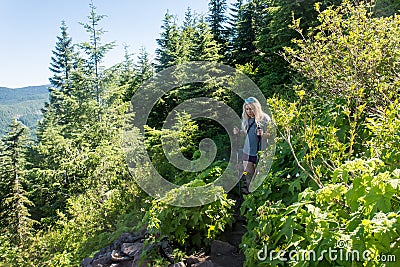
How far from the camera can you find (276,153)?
3.22 meters

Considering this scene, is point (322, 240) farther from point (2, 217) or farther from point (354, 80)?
point (2, 217)

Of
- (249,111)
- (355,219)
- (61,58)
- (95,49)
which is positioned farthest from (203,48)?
(61,58)

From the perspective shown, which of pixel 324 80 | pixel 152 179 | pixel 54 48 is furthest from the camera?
pixel 54 48

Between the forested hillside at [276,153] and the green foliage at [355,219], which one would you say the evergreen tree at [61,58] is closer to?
the forested hillside at [276,153]

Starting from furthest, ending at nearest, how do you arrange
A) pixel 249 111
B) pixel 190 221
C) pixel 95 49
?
1. pixel 95 49
2. pixel 249 111
3. pixel 190 221

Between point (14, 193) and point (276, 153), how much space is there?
15171 mm

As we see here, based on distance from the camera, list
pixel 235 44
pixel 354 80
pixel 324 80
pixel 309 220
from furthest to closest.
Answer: pixel 235 44 < pixel 324 80 < pixel 354 80 < pixel 309 220

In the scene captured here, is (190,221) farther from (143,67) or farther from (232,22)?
(143,67)

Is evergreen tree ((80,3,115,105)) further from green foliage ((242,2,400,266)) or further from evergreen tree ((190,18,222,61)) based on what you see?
green foliage ((242,2,400,266))

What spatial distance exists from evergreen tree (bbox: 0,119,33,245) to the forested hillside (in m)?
0.08

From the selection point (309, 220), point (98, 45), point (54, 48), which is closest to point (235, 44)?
point (98, 45)

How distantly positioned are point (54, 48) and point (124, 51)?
546 inches

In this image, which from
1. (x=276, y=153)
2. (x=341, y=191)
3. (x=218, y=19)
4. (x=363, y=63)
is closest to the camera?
(x=341, y=191)

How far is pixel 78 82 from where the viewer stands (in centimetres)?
1836
